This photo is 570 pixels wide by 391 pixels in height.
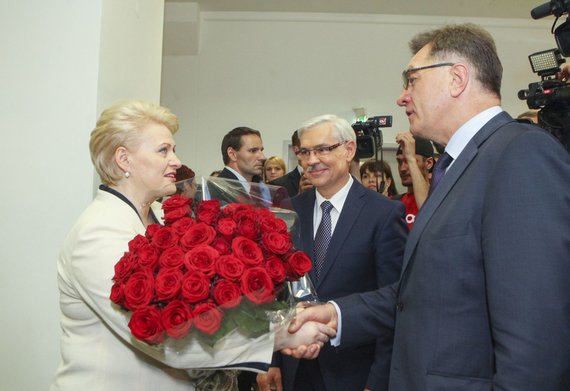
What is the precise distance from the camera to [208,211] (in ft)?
4.36

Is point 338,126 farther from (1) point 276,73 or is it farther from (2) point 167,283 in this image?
(1) point 276,73

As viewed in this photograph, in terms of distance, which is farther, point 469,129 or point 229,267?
point 469,129

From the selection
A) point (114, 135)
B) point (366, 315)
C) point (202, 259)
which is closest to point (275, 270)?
point (202, 259)

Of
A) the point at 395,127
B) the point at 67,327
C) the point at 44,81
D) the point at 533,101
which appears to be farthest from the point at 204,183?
the point at 395,127

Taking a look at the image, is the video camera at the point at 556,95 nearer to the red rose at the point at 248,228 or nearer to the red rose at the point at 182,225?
the red rose at the point at 248,228

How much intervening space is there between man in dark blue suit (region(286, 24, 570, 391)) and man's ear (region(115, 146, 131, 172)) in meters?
0.90

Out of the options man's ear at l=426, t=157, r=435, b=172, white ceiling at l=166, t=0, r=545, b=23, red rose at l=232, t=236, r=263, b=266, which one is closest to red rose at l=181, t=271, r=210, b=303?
red rose at l=232, t=236, r=263, b=266

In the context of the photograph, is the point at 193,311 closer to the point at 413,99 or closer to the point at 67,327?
the point at 67,327

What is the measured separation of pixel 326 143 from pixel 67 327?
3.98 feet

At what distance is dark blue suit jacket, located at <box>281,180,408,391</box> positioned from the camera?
190 cm

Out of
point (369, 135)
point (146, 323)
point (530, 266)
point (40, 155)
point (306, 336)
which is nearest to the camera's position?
point (530, 266)

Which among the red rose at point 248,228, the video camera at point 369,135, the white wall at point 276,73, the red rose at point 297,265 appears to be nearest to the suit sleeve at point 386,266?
Answer: the red rose at point 297,265

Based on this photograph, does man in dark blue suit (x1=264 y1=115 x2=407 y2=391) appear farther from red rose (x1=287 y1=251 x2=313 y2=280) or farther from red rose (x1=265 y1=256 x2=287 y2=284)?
red rose (x1=265 y1=256 x2=287 y2=284)

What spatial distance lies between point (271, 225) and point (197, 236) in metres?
0.20
